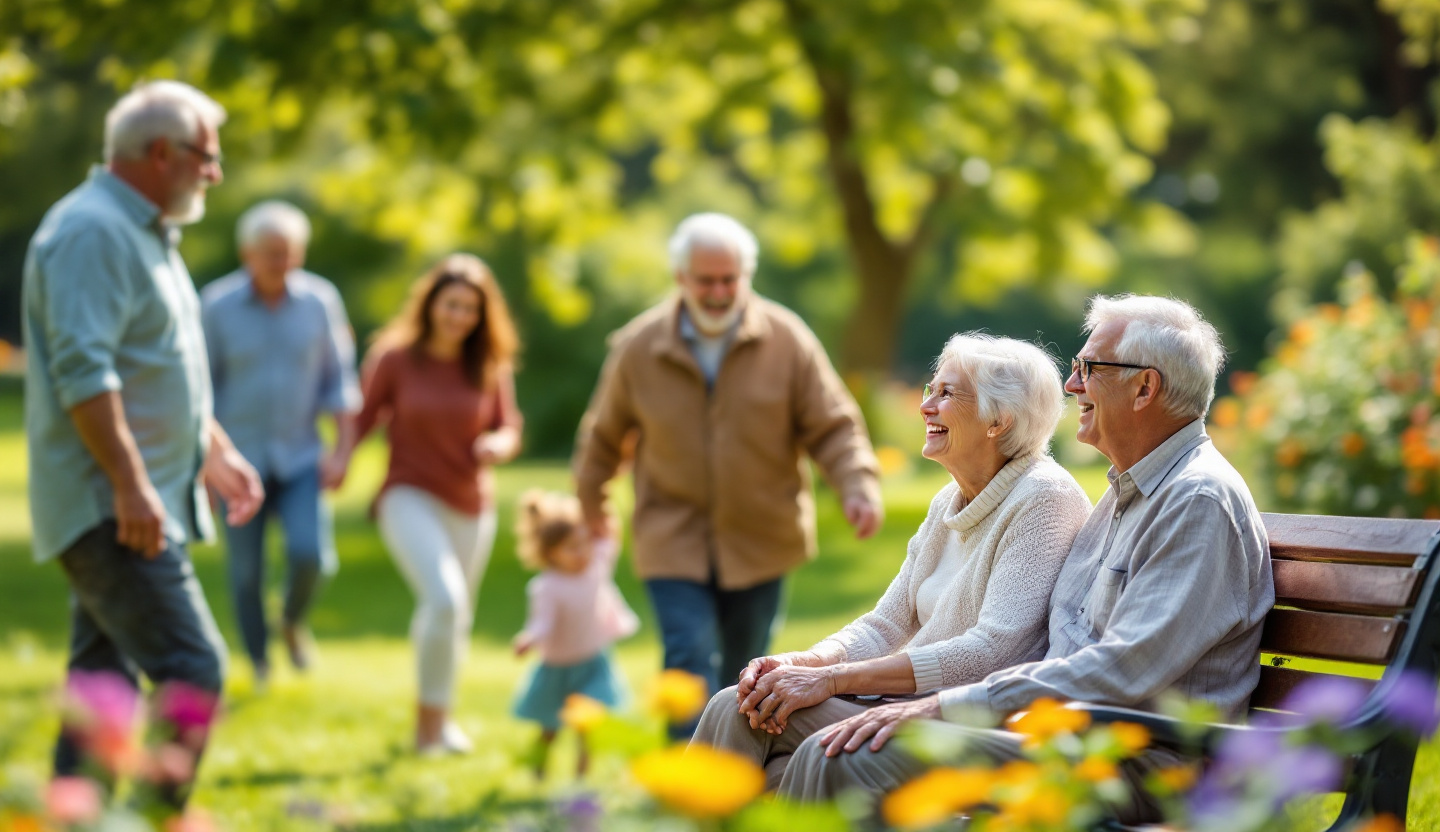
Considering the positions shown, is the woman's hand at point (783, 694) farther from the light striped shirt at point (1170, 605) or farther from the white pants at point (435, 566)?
the white pants at point (435, 566)

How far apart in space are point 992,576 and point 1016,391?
47cm

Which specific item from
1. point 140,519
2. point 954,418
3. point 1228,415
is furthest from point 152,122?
point 1228,415

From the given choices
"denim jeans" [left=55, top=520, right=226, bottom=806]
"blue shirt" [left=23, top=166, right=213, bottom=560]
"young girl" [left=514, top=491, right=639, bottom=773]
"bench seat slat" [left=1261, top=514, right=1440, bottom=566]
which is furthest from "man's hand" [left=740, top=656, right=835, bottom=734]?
"young girl" [left=514, top=491, right=639, bottom=773]

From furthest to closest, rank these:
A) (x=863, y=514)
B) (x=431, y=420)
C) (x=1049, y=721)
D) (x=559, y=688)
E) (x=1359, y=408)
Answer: (x=1359, y=408) < (x=431, y=420) < (x=559, y=688) < (x=863, y=514) < (x=1049, y=721)

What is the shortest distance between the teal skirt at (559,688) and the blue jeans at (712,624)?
76 cm

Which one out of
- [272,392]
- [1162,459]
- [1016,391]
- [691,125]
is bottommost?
[272,392]

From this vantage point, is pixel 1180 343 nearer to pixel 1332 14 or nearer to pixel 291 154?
pixel 291 154

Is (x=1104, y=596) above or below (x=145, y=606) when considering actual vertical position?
above

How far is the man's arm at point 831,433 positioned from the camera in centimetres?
568

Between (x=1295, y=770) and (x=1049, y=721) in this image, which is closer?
(x=1295, y=770)

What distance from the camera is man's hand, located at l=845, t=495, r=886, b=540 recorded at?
219 inches

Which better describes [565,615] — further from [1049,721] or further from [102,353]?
[1049,721]

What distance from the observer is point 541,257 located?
54.3 feet

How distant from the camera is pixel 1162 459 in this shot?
3367mm
